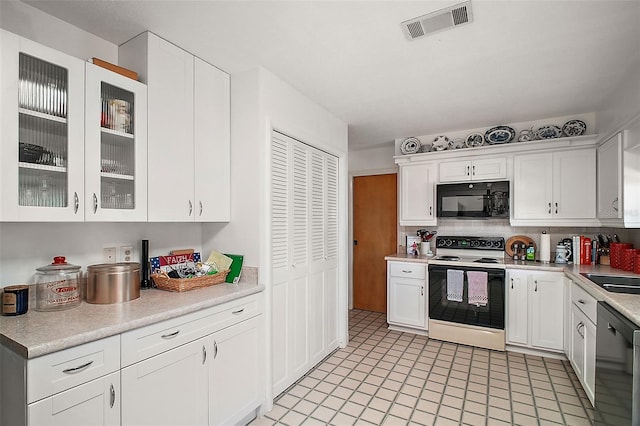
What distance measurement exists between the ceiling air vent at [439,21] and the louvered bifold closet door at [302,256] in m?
1.16

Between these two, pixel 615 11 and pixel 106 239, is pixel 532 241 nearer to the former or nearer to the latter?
pixel 615 11

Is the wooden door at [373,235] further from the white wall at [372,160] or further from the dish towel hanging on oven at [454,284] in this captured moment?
the dish towel hanging on oven at [454,284]

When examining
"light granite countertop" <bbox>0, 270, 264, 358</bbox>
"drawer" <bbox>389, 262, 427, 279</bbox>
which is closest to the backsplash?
"drawer" <bbox>389, 262, 427, 279</bbox>

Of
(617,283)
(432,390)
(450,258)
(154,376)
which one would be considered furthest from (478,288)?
(154,376)

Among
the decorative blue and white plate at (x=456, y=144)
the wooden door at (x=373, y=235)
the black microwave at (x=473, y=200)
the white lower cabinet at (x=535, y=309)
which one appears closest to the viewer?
the white lower cabinet at (x=535, y=309)

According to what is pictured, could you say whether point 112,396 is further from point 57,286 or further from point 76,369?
point 57,286

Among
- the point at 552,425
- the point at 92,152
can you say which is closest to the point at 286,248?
the point at 92,152

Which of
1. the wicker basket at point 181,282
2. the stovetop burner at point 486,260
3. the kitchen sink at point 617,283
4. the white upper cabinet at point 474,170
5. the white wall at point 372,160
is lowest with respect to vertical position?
the stovetop burner at point 486,260

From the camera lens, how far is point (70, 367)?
1292 millimetres

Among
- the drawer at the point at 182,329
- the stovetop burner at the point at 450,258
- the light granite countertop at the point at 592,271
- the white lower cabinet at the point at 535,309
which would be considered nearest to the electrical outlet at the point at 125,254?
the drawer at the point at 182,329

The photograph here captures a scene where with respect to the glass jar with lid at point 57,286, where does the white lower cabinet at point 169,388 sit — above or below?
below

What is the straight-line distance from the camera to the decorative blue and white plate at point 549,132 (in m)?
3.36

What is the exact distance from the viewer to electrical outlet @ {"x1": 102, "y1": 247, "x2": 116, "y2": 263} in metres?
2.00

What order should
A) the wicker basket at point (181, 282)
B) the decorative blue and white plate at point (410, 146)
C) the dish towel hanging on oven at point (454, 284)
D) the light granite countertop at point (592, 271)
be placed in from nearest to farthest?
the light granite countertop at point (592, 271) < the wicker basket at point (181, 282) < the dish towel hanging on oven at point (454, 284) < the decorative blue and white plate at point (410, 146)
